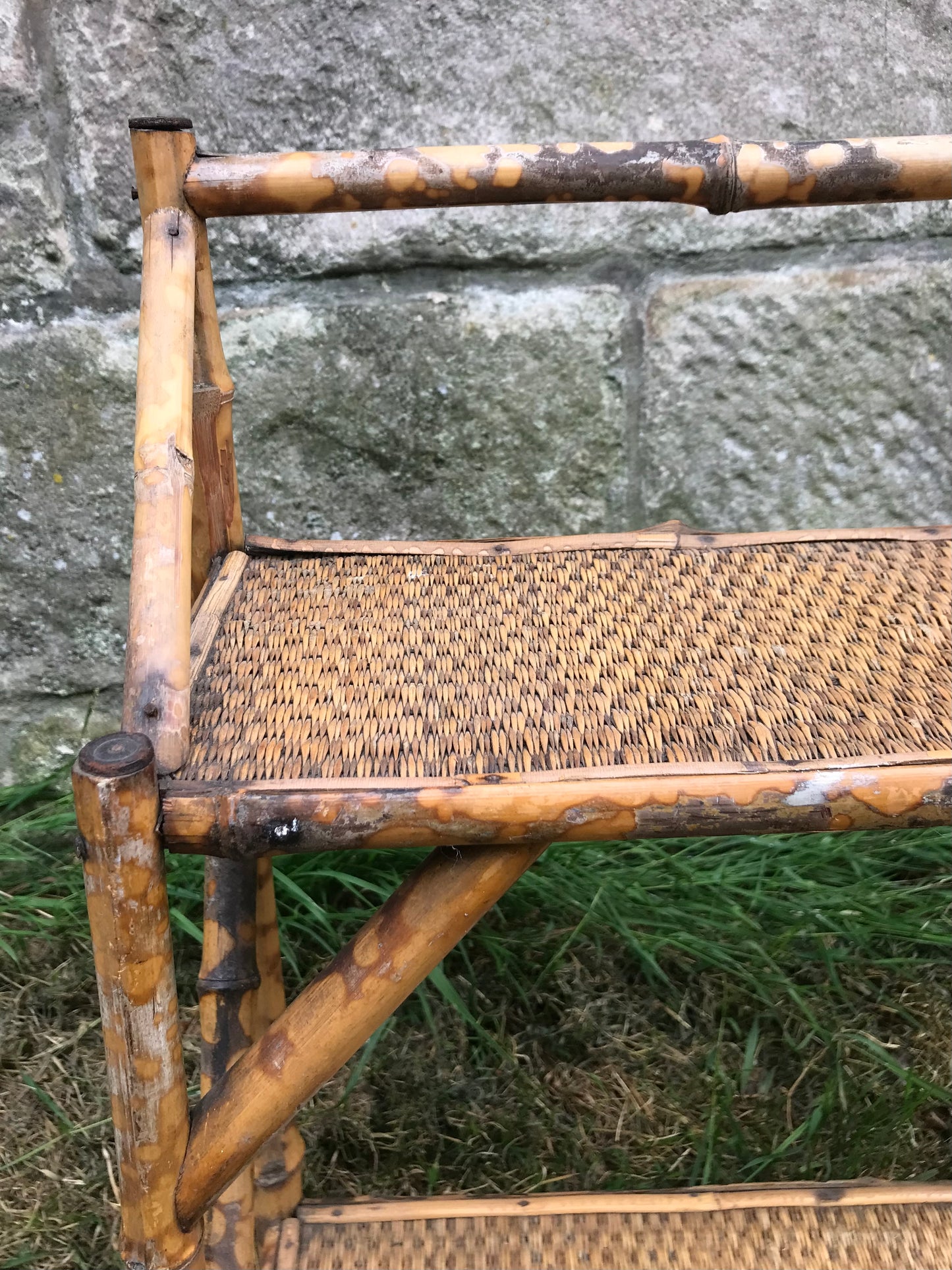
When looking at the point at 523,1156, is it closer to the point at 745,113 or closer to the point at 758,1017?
the point at 758,1017

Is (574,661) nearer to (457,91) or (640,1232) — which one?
(640,1232)

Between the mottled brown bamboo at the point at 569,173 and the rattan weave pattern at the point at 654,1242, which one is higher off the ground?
the mottled brown bamboo at the point at 569,173

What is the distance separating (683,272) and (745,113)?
0.14 m

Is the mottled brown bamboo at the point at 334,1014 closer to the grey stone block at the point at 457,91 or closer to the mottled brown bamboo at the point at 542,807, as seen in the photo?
the mottled brown bamboo at the point at 542,807

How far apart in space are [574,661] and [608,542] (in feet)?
0.58

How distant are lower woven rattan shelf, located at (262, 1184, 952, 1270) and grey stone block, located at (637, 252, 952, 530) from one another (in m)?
0.61

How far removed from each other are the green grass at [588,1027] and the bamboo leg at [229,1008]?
0.45ft

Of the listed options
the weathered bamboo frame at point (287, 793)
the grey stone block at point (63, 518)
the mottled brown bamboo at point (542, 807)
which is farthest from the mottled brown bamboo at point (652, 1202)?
the grey stone block at point (63, 518)

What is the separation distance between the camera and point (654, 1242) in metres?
0.71

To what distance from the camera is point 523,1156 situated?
2.72 feet

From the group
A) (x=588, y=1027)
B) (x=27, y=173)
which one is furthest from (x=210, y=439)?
(x=588, y=1027)

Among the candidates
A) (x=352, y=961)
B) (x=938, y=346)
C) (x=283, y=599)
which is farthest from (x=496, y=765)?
(x=938, y=346)

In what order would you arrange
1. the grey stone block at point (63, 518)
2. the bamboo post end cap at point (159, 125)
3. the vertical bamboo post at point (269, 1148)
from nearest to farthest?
the bamboo post end cap at point (159, 125) < the vertical bamboo post at point (269, 1148) < the grey stone block at point (63, 518)

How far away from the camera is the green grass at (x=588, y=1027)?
2.70 ft
